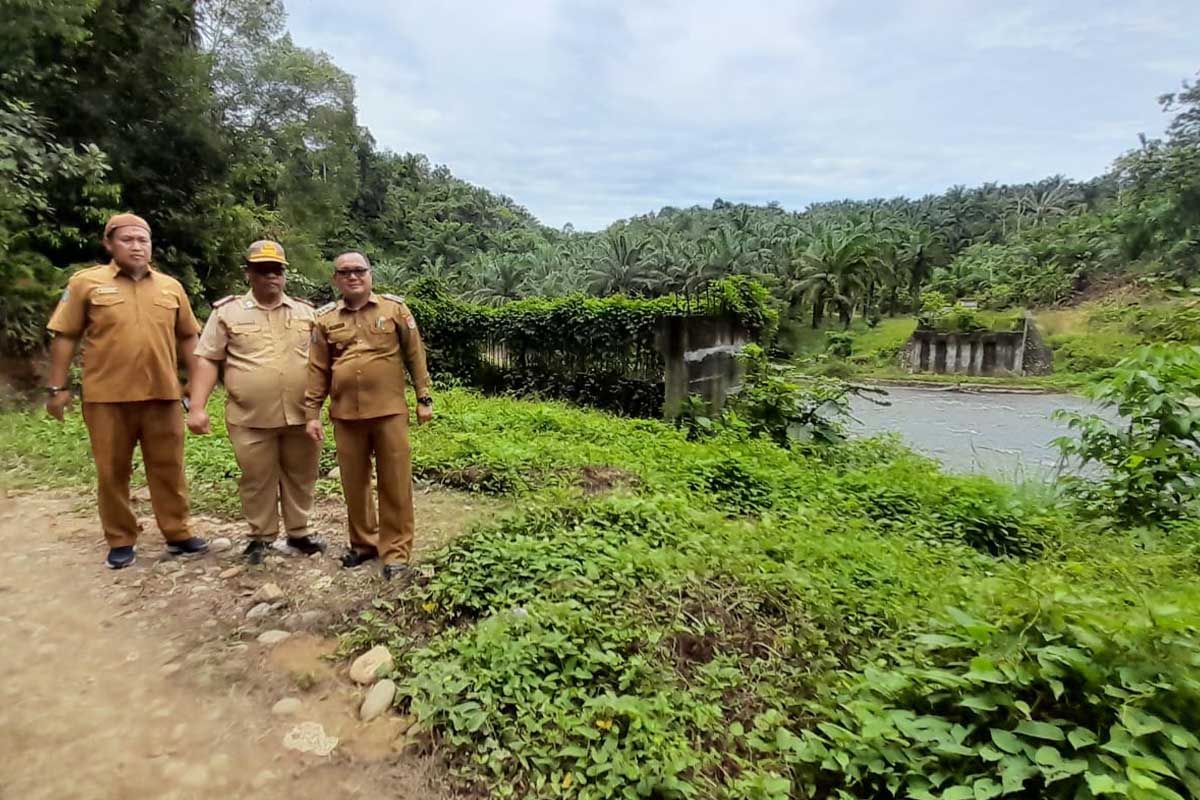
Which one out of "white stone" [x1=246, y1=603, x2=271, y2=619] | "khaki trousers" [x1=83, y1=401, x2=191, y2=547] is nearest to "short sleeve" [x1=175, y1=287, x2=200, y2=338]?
"khaki trousers" [x1=83, y1=401, x2=191, y2=547]

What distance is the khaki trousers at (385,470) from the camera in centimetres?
319

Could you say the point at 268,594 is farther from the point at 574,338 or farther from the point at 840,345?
the point at 840,345

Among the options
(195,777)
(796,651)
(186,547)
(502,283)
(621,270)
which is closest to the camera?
(195,777)

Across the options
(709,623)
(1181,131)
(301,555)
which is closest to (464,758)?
(709,623)

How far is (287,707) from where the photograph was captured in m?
2.27

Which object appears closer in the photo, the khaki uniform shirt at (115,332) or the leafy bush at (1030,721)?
the leafy bush at (1030,721)

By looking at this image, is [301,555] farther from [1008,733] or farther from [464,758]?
[1008,733]

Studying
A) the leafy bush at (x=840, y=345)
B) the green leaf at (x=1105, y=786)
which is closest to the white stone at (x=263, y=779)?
the green leaf at (x=1105, y=786)

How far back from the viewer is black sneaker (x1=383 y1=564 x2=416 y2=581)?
3.11m

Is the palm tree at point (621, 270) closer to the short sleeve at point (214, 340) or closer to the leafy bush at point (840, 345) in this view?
the leafy bush at point (840, 345)

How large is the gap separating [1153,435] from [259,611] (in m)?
5.69

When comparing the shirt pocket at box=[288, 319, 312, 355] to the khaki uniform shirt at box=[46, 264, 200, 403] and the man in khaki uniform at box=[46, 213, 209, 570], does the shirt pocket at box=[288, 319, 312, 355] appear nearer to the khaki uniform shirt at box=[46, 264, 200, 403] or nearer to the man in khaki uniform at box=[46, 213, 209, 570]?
the man in khaki uniform at box=[46, 213, 209, 570]

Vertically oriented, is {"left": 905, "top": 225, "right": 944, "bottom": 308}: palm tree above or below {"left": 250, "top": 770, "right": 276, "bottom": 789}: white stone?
above

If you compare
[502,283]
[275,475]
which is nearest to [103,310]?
[275,475]
